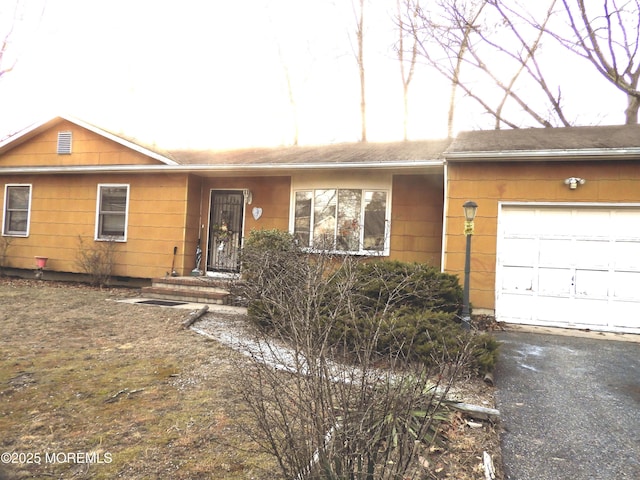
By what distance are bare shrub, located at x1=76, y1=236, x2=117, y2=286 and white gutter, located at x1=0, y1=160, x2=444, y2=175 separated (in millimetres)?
1846

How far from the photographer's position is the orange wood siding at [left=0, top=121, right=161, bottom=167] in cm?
1010

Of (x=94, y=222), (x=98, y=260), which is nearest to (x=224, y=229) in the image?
(x=98, y=260)

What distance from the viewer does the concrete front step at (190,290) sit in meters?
8.23

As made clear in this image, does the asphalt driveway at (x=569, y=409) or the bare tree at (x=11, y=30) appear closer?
the asphalt driveway at (x=569, y=409)

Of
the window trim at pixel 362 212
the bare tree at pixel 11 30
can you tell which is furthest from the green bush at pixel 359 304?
the bare tree at pixel 11 30

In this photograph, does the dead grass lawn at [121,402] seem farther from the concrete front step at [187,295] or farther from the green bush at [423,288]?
the green bush at [423,288]

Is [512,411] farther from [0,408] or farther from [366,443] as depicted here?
[0,408]

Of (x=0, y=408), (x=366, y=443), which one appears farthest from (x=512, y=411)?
(x=0, y=408)

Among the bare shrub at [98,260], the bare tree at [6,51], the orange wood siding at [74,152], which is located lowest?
the bare shrub at [98,260]

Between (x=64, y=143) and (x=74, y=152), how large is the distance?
42cm

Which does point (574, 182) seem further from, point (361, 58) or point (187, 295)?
point (361, 58)

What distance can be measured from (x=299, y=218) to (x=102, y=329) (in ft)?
Result: 16.1

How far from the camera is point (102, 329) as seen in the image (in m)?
5.82

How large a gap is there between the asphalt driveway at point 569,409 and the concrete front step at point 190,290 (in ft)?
18.1
